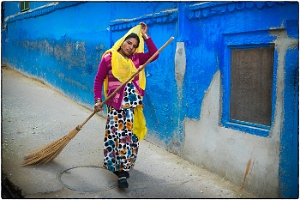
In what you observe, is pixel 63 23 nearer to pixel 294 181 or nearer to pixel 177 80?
pixel 177 80

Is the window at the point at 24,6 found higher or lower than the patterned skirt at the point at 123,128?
higher

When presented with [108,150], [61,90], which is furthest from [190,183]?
[61,90]

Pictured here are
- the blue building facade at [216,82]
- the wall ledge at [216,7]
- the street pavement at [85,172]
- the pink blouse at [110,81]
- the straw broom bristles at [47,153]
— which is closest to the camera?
the blue building facade at [216,82]

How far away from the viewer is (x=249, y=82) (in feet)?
10.4

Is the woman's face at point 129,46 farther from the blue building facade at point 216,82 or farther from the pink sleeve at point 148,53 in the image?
the blue building facade at point 216,82

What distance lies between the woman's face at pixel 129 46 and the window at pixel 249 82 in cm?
100

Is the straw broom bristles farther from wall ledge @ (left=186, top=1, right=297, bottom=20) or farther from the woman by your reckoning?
wall ledge @ (left=186, top=1, right=297, bottom=20)

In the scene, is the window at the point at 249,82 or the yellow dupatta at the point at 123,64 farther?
the yellow dupatta at the point at 123,64

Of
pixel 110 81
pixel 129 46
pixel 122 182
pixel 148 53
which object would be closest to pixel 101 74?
pixel 110 81

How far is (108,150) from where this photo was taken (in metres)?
3.42

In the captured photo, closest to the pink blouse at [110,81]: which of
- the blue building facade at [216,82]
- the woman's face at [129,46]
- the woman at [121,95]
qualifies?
the woman at [121,95]

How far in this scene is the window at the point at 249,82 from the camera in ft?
9.63

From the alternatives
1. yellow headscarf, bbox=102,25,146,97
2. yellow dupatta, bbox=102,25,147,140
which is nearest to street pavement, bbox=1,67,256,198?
yellow dupatta, bbox=102,25,147,140

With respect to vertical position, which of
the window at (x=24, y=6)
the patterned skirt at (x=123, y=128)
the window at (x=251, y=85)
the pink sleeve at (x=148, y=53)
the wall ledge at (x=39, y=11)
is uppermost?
the window at (x=24, y=6)
